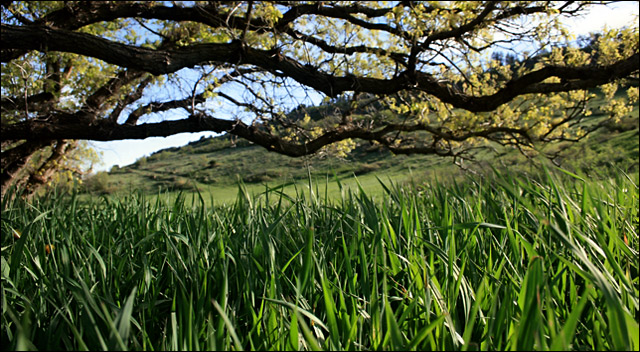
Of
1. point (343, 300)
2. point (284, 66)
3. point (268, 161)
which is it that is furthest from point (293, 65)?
point (268, 161)

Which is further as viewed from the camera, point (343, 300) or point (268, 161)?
point (268, 161)

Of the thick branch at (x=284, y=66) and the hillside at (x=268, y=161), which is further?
the hillside at (x=268, y=161)

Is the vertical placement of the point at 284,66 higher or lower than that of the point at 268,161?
higher

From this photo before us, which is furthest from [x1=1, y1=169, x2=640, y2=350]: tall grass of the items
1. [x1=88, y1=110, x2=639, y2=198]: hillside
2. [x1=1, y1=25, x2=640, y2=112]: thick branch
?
[x1=88, y1=110, x2=639, y2=198]: hillside

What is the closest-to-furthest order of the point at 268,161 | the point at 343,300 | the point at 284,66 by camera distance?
1. the point at 343,300
2. the point at 284,66
3. the point at 268,161

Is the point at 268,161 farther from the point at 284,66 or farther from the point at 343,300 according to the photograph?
the point at 343,300

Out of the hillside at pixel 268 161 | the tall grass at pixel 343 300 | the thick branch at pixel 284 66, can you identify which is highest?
the thick branch at pixel 284 66

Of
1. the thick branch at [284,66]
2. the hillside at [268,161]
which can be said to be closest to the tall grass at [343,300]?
the thick branch at [284,66]

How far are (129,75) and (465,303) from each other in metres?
7.82

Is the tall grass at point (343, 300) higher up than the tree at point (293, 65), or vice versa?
the tree at point (293, 65)

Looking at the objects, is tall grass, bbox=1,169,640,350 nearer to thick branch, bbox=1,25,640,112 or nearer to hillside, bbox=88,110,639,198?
thick branch, bbox=1,25,640,112

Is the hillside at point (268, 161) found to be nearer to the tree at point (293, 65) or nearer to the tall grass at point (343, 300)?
the tree at point (293, 65)

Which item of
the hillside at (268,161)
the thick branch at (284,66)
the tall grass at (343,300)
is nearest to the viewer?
the tall grass at (343,300)

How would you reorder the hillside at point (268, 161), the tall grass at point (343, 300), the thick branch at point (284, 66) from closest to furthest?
the tall grass at point (343, 300), the thick branch at point (284, 66), the hillside at point (268, 161)
